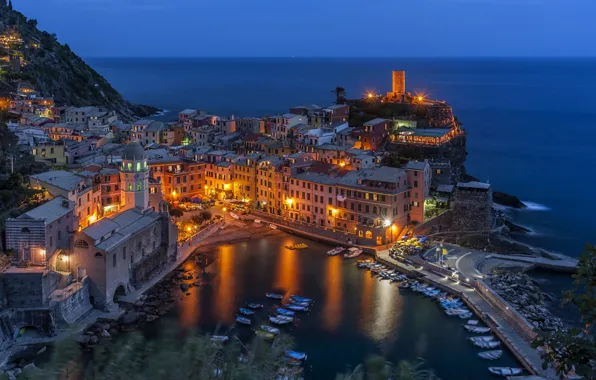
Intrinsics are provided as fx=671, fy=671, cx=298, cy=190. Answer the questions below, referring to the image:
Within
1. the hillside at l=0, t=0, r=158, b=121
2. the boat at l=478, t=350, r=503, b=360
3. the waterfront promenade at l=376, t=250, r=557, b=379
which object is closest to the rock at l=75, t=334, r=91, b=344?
the boat at l=478, t=350, r=503, b=360

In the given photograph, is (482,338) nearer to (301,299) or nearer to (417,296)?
(417,296)

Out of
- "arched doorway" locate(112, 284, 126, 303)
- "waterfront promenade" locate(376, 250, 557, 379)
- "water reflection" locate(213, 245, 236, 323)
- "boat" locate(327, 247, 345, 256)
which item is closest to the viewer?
"waterfront promenade" locate(376, 250, 557, 379)

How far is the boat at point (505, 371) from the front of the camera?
16005mm

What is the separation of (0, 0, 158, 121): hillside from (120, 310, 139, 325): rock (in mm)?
32622

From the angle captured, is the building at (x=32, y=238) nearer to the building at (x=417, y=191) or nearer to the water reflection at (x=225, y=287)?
the water reflection at (x=225, y=287)

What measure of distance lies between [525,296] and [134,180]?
13908 mm

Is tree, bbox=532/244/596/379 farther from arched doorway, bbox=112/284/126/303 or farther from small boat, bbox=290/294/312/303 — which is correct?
arched doorway, bbox=112/284/126/303

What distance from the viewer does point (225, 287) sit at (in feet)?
72.5

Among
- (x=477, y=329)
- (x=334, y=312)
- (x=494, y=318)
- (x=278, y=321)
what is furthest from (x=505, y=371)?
(x=278, y=321)

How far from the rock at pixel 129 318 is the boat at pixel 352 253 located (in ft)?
29.8

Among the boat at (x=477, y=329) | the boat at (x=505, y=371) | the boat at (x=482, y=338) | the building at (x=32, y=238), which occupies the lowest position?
the boat at (x=505, y=371)

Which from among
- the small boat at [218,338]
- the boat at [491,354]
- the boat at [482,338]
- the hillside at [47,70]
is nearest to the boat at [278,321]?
the small boat at [218,338]

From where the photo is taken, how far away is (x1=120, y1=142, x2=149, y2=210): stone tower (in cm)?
2438

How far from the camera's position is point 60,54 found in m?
63.0
